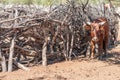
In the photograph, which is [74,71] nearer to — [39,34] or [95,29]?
[39,34]

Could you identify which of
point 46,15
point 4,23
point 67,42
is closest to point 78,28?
point 67,42

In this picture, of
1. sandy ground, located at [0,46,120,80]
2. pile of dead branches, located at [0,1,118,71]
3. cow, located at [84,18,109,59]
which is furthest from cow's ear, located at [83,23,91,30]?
sandy ground, located at [0,46,120,80]

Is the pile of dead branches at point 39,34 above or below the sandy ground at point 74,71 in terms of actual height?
above

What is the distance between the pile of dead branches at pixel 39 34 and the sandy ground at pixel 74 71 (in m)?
0.34

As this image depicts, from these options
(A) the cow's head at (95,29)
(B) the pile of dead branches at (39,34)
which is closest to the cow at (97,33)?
(A) the cow's head at (95,29)

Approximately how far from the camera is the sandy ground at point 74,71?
804cm

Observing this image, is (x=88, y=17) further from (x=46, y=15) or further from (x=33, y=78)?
(x=33, y=78)

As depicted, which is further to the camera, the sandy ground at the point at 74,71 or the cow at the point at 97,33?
the cow at the point at 97,33

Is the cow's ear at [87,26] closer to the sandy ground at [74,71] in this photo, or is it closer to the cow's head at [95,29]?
the cow's head at [95,29]

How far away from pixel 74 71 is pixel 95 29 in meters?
1.95

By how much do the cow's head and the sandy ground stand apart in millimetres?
676

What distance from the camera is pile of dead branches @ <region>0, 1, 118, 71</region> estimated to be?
872 centimetres

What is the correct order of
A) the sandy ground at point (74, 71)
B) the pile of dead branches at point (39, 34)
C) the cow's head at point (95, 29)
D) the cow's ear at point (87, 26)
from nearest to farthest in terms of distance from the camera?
the sandy ground at point (74, 71) → the pile of dead branches at point (39, 34) → the cow's head at point (95, 29) → the cow's ear at point (87, 26)

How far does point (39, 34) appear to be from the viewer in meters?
9.34
